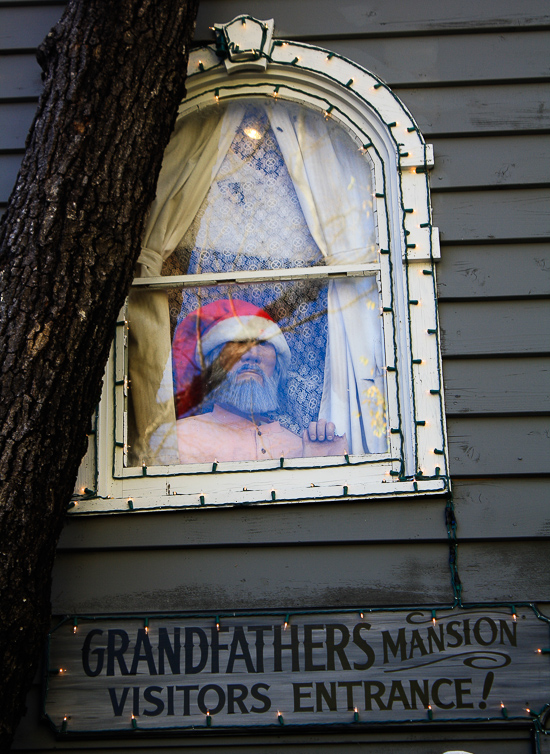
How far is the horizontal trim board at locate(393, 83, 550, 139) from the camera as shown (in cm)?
311

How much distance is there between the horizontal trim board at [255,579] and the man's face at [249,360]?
0.71m

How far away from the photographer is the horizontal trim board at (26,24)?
328 centimetres

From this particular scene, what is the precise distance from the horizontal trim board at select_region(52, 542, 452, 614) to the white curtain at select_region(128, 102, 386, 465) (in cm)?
42

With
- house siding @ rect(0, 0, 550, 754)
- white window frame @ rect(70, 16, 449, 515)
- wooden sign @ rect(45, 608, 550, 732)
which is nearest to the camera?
wooden sign @ rect(45, 608, 550, 732)

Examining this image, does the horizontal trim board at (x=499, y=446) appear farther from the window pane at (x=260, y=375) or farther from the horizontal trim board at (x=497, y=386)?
the window pane at (x=260, y=375)

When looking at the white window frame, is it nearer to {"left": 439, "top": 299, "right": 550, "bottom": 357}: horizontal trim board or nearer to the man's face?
{"left": 439, "top": 299, "right": 550, "bottom": 357}: horizontal trim board

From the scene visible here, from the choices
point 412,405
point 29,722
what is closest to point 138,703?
point 29,722

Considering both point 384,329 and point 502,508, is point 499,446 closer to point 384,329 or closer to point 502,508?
point 502,508

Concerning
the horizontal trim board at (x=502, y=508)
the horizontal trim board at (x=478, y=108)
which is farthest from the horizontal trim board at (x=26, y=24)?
the horizontal trim board at (x=502, y=508)

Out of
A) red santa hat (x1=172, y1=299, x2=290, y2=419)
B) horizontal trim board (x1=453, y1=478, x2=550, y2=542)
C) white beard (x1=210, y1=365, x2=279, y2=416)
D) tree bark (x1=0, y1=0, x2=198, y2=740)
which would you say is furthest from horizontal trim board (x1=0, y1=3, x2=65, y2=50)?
horizontal trim board (x1=453, y1=478, x2=550, y2=542)

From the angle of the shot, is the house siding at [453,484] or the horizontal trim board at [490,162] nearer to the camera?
the house siding at [453,484]

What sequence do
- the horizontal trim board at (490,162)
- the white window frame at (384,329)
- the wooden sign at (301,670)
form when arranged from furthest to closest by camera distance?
1. the horizontal trim board at (490,162)
2. the white window frame at (384,329)
3. the wooden sign at (301,670)

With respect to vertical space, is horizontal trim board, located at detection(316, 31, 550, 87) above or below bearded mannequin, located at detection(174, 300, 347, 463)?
above

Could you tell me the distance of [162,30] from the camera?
2.79 m
